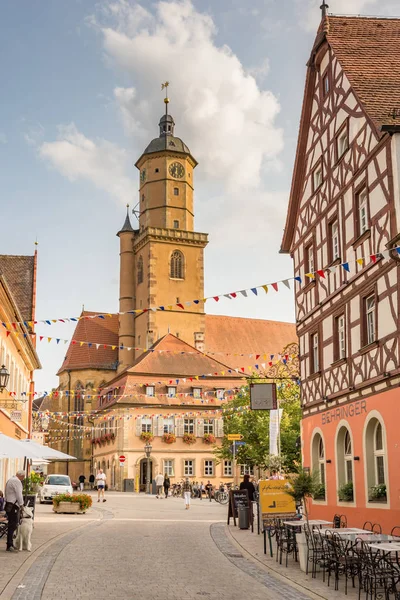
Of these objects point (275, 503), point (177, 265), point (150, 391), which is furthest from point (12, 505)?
point (177, 265)

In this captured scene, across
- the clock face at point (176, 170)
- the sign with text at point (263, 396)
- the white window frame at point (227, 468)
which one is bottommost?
the white window frame at point (227, 468)

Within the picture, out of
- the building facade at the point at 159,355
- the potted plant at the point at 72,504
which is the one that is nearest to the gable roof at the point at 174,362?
the building facade at the point at 159,355

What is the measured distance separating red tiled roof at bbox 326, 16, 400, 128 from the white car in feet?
79.9

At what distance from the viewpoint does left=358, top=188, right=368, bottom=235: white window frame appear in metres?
18.1

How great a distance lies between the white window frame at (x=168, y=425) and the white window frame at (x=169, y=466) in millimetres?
2283

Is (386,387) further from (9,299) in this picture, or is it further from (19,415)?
(19,415)

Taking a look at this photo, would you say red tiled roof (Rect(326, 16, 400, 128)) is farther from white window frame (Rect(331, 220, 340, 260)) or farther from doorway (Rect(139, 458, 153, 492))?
doorway (Rect(139, 458, 153, 492))

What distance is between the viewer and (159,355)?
68.1 m

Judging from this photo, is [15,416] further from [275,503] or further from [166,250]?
[166,250]

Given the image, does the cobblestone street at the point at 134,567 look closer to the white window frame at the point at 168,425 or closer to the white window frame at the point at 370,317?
the white window frame at the point at 370,317

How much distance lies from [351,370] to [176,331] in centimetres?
5600

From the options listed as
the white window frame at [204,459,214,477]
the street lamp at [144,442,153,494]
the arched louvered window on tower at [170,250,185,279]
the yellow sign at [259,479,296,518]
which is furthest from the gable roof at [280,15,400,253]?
the arched louvered window on tower at [170,250,185,279]

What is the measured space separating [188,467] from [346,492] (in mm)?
45074

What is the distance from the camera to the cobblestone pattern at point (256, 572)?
1081 cm
